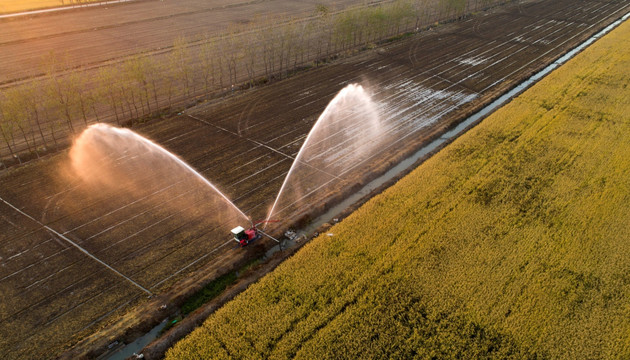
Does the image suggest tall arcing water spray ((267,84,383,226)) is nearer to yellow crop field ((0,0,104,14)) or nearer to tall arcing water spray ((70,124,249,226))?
tall arcing water spray ((70,124,249,226))

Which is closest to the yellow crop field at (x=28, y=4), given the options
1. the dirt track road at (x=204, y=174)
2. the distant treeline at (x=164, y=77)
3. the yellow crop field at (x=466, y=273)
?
the distant treeline at (x=164, y=77)

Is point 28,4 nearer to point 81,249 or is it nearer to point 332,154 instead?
point 81,249

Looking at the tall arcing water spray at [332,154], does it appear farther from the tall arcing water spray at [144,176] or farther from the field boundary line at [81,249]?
the field boundary line at [81,249]

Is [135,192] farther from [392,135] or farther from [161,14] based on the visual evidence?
[161,14]

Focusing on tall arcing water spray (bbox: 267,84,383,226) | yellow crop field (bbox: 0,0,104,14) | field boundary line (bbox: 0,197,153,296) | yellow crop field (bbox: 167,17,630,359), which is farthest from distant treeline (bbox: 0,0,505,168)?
yellow crop field (bbox: 0,0,104,14)

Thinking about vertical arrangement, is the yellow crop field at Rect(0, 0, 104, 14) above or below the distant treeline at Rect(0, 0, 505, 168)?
above
